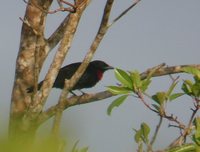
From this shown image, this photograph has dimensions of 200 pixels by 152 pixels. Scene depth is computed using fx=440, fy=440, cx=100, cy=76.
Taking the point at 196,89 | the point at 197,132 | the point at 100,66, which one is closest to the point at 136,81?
the point at 196,89

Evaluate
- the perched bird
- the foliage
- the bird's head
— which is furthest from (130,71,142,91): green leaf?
the bird's head

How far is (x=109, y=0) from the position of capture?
3484 mm

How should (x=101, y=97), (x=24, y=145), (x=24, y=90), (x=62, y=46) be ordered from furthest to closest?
(x=24, y=90), (x=101, y=97), (x=62, y=46), (x=24, y=145)

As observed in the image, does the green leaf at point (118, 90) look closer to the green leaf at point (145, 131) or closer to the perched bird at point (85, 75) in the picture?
the green leaf at point (145, 131)

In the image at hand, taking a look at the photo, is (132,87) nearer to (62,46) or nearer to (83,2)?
(62,46)

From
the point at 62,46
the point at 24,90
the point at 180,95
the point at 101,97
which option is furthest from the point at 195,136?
the point at 24,90

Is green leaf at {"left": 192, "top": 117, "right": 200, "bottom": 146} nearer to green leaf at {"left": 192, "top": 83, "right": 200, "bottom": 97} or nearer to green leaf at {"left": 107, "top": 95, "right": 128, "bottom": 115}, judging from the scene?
green leaf at {"left": 192, "top": 83, "right": 200, "bottom": 97}

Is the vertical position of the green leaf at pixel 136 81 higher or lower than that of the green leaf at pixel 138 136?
higher

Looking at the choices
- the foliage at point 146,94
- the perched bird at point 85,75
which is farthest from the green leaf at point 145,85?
the perched bird at point 85,75

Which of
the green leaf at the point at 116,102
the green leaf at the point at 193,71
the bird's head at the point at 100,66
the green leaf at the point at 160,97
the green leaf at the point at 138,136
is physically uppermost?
the green leaf at the point at 193,71

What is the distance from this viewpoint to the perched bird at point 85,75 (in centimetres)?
777

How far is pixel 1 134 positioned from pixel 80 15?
3.13 meters

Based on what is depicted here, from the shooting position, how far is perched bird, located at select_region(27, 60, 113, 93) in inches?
A: 306

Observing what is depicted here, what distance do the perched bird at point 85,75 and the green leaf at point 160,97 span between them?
539cm
